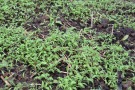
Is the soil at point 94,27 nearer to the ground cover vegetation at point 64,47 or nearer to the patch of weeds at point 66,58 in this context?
the ground cover vegetation at point 64,47

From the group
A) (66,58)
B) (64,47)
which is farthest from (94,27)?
(66,58)

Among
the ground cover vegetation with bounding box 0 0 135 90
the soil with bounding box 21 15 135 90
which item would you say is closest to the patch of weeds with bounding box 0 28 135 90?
the ground cover vegetation with bounding box 0 0 135 90

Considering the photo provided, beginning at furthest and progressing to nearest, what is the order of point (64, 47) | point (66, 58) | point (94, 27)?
point (94, 27) → point (64, 47) → point (66, 58)

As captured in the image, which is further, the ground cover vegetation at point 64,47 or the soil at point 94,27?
the soil at point 94,27

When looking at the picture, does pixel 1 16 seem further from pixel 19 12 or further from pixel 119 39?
pixel 119 39

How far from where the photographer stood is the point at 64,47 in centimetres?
329

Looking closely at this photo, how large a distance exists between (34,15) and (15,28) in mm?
535

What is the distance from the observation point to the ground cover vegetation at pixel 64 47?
288 centimetres

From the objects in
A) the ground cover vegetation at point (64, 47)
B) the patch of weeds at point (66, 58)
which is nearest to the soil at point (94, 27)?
the ground cover vegetation at point (64, 47)

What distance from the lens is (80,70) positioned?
3.03m

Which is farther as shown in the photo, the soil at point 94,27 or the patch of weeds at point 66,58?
the soil at point 94,27

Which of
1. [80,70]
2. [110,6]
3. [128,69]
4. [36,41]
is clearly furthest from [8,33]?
[110,6]

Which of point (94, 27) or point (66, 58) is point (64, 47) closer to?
point (66, 58)

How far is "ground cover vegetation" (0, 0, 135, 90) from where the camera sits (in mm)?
2881
